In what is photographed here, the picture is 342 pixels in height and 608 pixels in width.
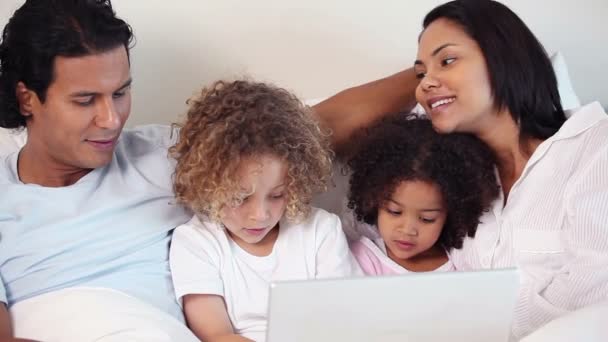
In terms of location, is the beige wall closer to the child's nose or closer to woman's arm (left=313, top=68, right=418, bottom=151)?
woman's arm (left=313, top=68, right=418, bottom=151)

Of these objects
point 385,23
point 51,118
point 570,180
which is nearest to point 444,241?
point 570,180

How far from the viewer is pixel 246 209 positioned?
1.39m

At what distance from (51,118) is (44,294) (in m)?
0.34

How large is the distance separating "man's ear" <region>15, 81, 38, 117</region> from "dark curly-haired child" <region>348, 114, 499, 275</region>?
690mm

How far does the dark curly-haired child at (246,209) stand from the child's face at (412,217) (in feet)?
0.35

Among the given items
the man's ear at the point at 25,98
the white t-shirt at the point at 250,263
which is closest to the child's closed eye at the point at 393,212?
the white t-shirt at the point at 250,263

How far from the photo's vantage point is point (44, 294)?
1402 millimetres

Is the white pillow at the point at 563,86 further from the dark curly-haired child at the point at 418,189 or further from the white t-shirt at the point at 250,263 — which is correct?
the white t-shirt at the point at 250,263

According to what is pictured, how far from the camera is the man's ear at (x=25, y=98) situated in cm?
146

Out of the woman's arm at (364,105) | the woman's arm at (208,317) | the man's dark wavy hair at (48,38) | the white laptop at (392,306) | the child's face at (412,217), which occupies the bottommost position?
the woman's arm at (208,317)

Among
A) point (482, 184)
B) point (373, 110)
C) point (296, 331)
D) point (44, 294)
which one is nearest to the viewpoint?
point (296, 331)

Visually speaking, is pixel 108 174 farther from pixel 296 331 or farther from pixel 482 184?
pixel 482 184

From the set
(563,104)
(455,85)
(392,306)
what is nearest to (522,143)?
(455,85)

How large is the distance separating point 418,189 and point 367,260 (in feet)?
0.69
